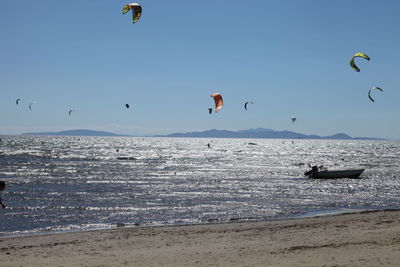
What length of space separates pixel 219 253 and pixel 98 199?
1479 cm

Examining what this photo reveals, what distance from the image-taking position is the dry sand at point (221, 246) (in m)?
9.84

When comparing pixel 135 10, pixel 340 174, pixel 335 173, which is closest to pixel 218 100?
pixel 135 10

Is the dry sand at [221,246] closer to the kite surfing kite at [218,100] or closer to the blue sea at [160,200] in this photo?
the blue sea at [160,200]

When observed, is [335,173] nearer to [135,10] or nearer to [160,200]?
[160,200]

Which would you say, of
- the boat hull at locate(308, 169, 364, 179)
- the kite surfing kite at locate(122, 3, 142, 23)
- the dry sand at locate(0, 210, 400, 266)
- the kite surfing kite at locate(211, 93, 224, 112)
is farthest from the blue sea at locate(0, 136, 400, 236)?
the kite surfing kite at locate(122, 3, 142, 23)

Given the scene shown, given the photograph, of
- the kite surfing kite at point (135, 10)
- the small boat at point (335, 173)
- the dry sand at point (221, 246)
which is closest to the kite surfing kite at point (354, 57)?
the dry sand at point (221, 246)

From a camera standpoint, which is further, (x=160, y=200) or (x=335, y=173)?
(x=335, y=173)

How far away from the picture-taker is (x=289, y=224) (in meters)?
16.1

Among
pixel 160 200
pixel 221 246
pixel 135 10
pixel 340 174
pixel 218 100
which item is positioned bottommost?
pixel 160 200

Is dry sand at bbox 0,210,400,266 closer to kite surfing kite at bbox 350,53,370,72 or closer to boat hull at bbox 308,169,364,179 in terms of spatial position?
kite surfing kite at bbox 350,53,370,72

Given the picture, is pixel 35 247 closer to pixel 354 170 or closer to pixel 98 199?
pixel 98 199

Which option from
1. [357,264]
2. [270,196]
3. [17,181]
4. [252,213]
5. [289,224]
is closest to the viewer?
[357,264]

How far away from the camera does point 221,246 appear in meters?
11.7

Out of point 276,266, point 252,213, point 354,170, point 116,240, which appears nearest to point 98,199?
point 252,213
